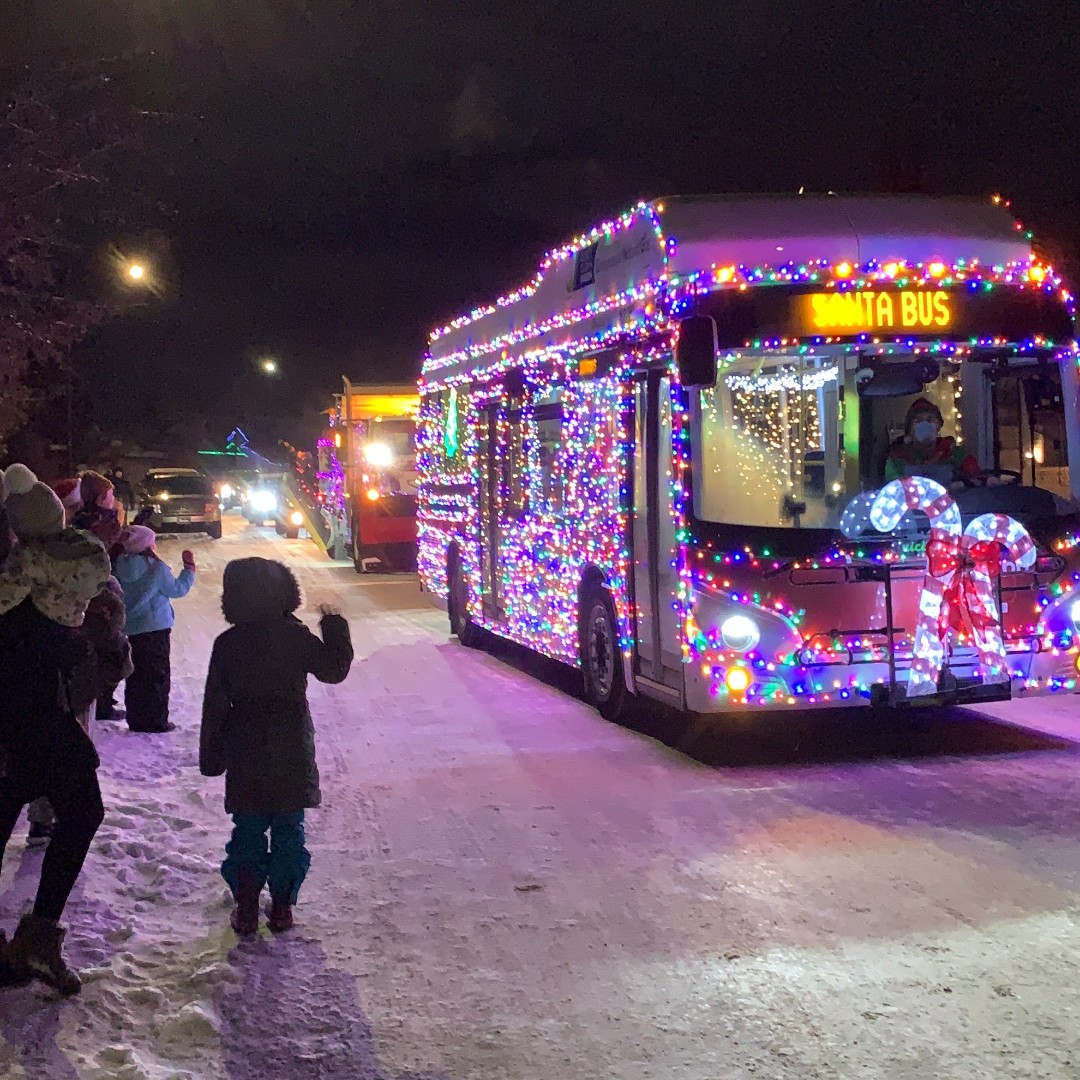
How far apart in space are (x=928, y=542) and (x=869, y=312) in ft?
4.78

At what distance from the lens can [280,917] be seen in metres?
5.59

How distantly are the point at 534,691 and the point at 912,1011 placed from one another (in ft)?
24.0

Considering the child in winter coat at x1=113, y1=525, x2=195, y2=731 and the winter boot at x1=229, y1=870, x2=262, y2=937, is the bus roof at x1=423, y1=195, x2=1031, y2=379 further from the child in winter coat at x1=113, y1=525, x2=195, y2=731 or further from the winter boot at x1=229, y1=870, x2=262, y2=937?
the winter boot at x1=229, y1=870, x2=262, y2=937

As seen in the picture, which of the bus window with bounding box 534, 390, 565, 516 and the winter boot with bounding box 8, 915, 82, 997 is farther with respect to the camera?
the bus window with bounding box 534, 390, 565, 516

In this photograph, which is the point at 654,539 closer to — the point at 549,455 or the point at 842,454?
the point at 842,454

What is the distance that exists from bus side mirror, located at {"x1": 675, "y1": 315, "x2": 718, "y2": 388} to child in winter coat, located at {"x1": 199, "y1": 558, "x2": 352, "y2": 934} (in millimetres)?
3163

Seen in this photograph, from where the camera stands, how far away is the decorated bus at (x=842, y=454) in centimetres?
805

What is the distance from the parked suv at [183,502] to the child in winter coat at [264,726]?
32663 mm

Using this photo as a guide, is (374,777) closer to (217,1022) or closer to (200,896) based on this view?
(200,896)

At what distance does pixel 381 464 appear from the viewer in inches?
995

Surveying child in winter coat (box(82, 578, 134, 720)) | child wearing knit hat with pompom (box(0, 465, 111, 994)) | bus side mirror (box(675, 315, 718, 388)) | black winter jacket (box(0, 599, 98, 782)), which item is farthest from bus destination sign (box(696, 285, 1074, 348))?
black winter jacket (box(0, 599, 98, 782))

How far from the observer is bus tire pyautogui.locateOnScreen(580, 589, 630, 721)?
10008 millimetres

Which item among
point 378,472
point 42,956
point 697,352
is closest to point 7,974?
point 42,956

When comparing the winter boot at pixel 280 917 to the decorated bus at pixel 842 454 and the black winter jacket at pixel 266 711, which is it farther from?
the decorated bus at pixel 842 454
